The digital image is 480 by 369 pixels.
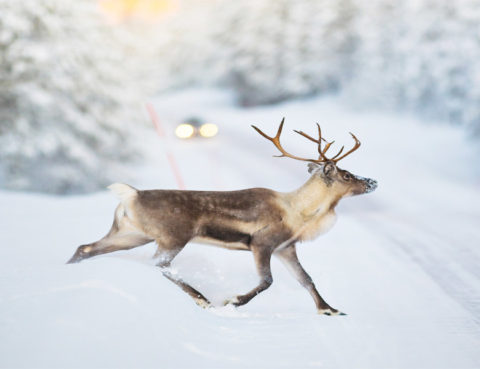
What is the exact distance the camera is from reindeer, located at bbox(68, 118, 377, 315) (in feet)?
11.0

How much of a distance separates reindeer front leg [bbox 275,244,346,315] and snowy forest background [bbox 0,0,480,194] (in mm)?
6630

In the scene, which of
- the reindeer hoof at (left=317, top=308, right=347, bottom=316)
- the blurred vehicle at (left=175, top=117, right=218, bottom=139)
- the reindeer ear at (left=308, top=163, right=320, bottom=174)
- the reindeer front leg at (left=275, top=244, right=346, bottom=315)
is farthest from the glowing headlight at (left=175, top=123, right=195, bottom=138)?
the reindeer hoof at (left=317, top=308, right=347, bottom=316)

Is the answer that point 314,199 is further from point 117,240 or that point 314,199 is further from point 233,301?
point 117,240

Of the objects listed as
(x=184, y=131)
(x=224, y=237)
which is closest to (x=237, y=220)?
(x=224, y=237)

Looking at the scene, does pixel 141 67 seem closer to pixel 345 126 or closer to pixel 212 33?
pixel 345 126

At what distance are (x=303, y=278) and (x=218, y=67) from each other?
19857 millimetres

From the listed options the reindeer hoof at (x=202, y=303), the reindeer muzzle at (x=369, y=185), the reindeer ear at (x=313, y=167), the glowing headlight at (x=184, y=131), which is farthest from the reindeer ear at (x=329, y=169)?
the glowing headlight at (x=184, y=131)

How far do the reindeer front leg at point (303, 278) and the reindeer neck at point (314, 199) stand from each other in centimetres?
30

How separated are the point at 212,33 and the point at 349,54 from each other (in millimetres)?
6887

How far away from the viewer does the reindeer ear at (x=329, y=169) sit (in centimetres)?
352

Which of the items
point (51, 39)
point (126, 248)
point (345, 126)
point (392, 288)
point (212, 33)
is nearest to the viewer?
point (126, 248)

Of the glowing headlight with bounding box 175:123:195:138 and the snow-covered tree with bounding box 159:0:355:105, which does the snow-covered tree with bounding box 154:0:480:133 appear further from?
the glowing headlight with bounding box 175:123:195:138

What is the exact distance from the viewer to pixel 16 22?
831 centimetres

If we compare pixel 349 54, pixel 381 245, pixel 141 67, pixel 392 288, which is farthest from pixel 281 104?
pixel 392 288
